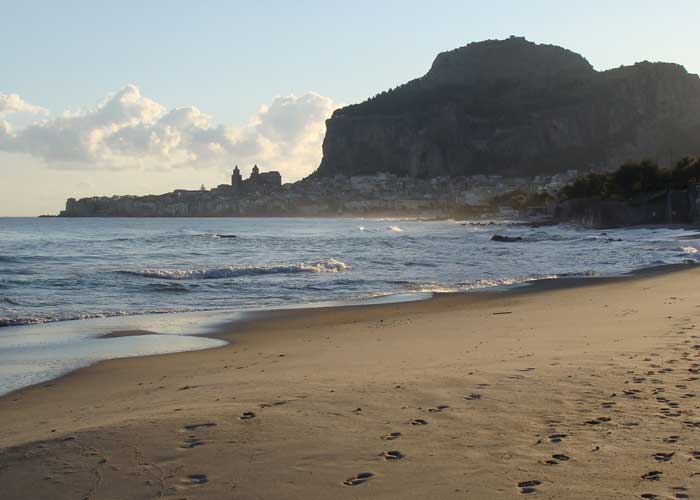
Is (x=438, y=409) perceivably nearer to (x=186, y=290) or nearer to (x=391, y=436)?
(x=391, y=436)

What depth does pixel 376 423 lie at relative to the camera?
652 centimetres

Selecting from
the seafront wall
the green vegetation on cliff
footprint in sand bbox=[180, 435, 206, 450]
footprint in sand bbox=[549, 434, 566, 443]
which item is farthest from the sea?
the green vegetation on cliff

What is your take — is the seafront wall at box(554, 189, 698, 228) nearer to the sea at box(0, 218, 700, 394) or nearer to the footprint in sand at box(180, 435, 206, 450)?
the sea at box(0, 218, 700, 394)

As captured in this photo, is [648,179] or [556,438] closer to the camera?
→ [556,438]

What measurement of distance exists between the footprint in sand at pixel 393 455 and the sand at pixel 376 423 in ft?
0.05

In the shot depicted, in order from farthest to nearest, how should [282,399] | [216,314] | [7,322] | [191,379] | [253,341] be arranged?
[216,314] < [7,322] < [253,341] < [191,379] < [282,399]

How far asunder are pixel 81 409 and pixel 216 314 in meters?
10.3

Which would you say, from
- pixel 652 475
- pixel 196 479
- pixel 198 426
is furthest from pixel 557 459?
pixel 198 426

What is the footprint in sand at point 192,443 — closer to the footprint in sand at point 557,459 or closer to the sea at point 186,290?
the footprint in sand at point 557,459

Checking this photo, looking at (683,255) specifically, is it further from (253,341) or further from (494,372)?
(494,372)

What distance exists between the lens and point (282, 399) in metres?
7.58

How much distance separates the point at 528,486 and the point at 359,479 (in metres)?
1.12

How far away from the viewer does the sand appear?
5.12 meters

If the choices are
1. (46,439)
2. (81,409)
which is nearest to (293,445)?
(46,439)
